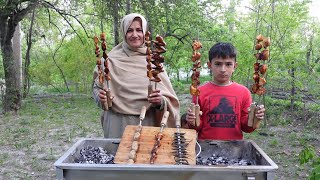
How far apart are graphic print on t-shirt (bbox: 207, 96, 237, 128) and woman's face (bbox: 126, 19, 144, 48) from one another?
2.26 feet

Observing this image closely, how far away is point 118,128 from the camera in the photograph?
263cm

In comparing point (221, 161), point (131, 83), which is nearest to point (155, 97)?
point (131, 83)

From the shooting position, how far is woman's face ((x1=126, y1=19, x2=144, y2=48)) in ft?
8.33

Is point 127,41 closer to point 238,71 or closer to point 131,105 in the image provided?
point 131,105

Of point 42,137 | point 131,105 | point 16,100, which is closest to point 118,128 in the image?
point 131,105

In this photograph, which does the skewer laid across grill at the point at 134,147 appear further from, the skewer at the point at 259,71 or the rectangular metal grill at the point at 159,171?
the skewer at the point at 259,71

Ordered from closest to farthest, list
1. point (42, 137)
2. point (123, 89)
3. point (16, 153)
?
1. point (123, 89)
2. point (16, 153)
3. point (42, 137)

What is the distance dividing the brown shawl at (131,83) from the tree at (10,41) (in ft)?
19.6

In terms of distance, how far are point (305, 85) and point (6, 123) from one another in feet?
22.2

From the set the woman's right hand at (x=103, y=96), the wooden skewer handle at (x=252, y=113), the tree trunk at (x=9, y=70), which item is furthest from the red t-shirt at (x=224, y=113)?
the tree trunk at (x=9, y=70)

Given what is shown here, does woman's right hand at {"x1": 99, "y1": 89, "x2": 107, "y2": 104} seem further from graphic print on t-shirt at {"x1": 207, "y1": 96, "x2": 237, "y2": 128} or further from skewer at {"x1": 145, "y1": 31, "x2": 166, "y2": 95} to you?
graphic print on t-shirt at {"x1": 207, "y1": 96, "x2": 237, "y2": 128}

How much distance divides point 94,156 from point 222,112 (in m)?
0.88

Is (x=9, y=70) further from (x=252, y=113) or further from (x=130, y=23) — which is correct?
(x=252, y=113)

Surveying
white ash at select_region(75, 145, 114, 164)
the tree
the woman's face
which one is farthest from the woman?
A: the tree
